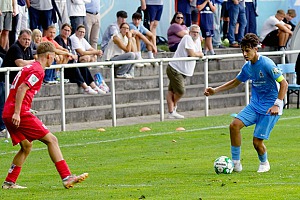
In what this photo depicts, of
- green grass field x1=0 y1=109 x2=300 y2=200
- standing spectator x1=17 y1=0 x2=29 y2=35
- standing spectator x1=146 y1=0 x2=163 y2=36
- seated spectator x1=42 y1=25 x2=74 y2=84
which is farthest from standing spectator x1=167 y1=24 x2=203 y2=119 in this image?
standing spectator x1=17 y1=0 x2=29 y2=35

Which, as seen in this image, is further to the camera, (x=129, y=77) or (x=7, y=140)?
(x=129, y=77)

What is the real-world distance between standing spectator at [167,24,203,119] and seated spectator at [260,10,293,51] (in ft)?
21.6

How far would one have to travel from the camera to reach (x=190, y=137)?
59.5 feet

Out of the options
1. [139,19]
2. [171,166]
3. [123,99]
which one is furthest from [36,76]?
[139,19]

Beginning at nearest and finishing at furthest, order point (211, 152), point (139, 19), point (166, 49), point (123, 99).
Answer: point (211, 152) < point (123, 99) < point (139, 19) < point (166, 49)

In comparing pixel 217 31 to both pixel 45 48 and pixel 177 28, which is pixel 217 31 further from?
pixel 45 48

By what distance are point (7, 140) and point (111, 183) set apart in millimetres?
6012

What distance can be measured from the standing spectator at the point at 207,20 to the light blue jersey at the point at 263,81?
13.2 meters

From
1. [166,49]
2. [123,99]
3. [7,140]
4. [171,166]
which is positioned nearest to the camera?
[171,166]

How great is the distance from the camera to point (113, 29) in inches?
952

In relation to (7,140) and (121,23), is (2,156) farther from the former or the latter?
(121,23)

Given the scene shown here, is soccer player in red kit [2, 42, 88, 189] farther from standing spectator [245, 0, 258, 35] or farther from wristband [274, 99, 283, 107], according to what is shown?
standing spectator [245, 0, 258, 35]

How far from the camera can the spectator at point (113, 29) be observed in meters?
24.1

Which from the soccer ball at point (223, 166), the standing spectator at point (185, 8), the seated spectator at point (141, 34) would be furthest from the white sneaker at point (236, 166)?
the standing spectator at point (185, 8)
